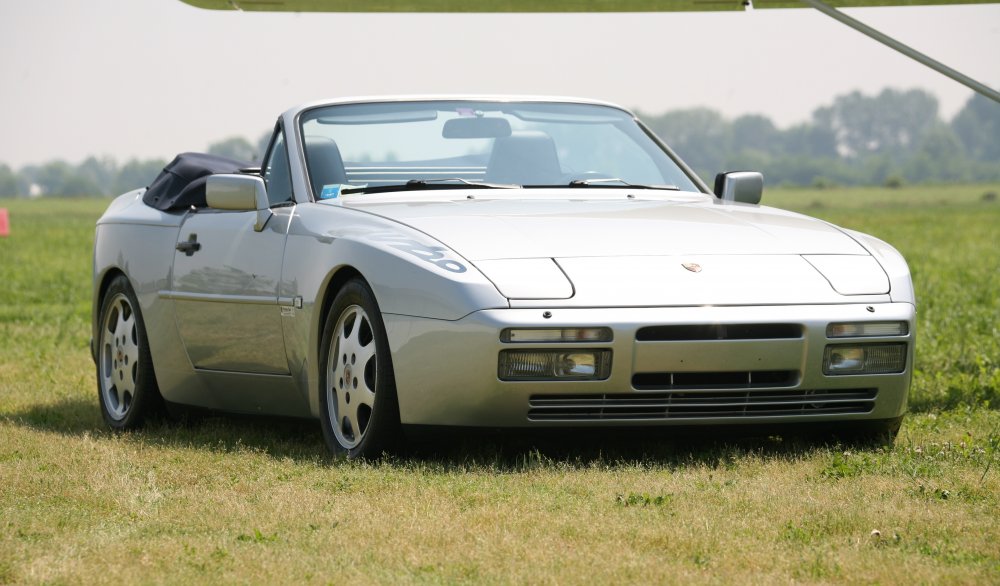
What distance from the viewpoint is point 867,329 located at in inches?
216

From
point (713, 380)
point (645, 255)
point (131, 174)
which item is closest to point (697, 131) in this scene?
point (131, 174)

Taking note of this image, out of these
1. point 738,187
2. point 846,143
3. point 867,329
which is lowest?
point 846,143

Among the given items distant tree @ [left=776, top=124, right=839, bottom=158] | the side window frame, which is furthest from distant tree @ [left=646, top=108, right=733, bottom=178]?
the side window frame

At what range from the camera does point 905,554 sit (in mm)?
3930

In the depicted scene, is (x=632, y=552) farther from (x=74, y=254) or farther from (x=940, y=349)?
(x=74, y=254)

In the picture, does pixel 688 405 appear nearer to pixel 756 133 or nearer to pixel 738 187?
pixel 738 187

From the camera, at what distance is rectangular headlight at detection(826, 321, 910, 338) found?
541 centimetres

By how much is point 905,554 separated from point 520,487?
139 centimetres

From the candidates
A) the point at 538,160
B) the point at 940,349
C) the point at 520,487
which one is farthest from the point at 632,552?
the point at 940,349

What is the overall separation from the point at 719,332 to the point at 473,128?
2.10 meters

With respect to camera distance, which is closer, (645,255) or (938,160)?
(645,255)

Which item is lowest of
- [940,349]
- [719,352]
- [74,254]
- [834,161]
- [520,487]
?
[834,161]

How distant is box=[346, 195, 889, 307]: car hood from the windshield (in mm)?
616

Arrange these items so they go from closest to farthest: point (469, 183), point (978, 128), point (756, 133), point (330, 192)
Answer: point (330, 192)
point (469, 183)
point (756, 133)
point (978, 128)
